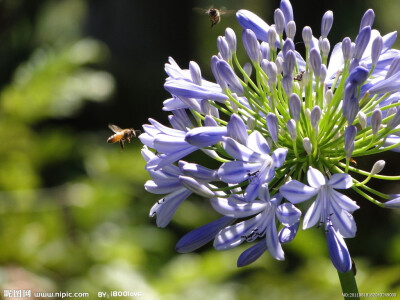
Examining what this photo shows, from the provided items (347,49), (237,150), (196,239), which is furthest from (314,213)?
(347,49)

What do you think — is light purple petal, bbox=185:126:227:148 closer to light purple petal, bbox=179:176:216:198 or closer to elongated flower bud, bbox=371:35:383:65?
light purple petal, bbox=179:176:216:198

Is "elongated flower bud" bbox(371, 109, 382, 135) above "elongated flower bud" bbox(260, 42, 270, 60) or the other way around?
the other way around

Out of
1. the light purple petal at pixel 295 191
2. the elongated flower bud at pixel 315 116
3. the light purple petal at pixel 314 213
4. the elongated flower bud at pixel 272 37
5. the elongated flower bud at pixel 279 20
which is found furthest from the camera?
the elongated flower bud at pixel 279 20

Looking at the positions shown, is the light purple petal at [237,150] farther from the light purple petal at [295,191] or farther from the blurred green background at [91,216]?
the blurred green background at [91,216]

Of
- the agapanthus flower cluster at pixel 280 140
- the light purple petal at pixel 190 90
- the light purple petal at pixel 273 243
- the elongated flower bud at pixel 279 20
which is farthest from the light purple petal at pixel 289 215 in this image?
the elongated flower bud at pixel 279 20

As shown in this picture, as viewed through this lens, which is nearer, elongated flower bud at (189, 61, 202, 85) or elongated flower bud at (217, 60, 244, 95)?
elongated flower bud at (217, 60, 244, 95)

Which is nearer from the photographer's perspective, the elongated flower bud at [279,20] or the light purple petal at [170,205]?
the light purple petal at [170,205]

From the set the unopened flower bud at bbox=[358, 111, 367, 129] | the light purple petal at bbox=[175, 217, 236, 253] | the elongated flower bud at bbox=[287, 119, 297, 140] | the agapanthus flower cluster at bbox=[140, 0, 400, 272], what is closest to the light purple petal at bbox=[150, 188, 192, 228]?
the agapanthus flower cluster at bbox=[140, 0, 400, 272]

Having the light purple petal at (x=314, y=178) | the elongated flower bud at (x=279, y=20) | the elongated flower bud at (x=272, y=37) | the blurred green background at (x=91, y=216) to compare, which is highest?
the blurred green background at (x=91, y=216)
